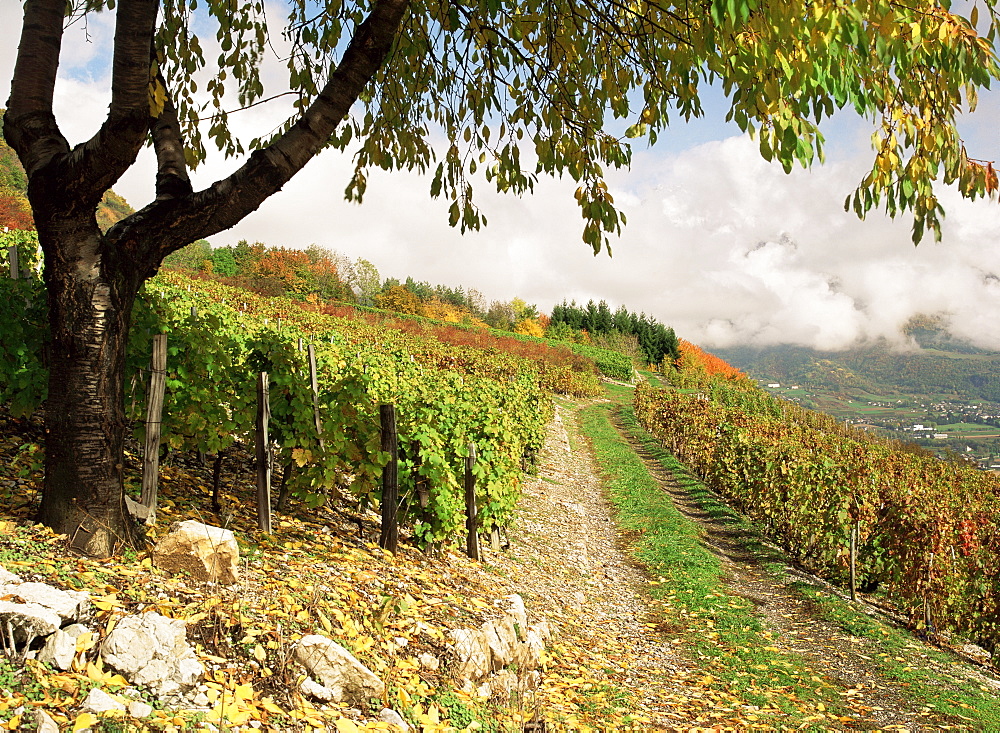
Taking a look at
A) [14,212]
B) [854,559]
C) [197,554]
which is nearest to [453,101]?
[197,554]

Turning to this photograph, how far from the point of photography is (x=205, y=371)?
5.63 meters

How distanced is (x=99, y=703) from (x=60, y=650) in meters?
0.36

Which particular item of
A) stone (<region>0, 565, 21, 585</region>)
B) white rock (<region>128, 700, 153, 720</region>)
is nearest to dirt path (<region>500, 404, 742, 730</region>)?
white rock (<region>128, 700, 153, 720</region>)

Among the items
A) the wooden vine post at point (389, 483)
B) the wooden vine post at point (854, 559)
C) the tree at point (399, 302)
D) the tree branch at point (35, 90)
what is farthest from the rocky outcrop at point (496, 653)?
the tree at point (399, 302)

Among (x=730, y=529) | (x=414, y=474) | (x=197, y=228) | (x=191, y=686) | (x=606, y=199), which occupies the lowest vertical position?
(x=730, y=529)

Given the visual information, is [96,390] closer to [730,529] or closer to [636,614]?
[636,614]

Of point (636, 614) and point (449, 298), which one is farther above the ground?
point (449, 298)

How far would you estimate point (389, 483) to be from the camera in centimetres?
584

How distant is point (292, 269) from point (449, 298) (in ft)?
113

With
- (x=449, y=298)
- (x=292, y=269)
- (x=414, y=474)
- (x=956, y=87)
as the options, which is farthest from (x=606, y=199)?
(x=449, y=298)

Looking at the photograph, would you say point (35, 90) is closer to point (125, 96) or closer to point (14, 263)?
point (125, 96)

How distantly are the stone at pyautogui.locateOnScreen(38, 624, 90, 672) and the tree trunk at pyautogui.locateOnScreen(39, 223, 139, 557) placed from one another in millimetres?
1141

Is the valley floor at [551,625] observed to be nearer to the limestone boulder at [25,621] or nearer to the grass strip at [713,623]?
the grass strip at [713,623]

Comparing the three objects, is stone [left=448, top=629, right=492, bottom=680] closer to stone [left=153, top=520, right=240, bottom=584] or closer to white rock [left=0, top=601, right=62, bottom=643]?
stone [left=153, top=520, right=240, bottom=584]
